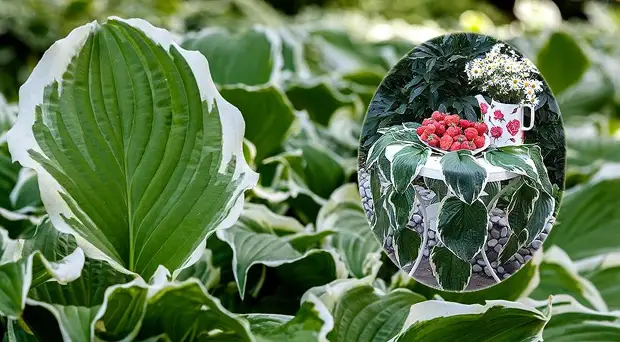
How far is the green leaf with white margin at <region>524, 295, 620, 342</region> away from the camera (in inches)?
30.2

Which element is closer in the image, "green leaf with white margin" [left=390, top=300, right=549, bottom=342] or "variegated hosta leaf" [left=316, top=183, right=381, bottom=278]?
"green leaf with white margin" [left=390, top=300, right=549, bottom=342]

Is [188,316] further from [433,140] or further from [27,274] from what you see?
[433,140]

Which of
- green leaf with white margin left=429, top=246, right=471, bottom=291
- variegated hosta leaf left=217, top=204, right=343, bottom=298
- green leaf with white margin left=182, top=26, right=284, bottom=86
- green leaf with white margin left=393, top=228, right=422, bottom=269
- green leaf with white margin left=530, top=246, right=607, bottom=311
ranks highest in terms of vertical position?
green leaf with white margin left=182, top=26, right=284, bottom=86

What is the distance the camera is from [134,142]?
659mm

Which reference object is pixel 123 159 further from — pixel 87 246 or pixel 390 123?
pixel 390 123

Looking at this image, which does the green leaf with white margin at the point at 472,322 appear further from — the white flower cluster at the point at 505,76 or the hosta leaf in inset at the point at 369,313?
the white flower cluster at the point at 505,76

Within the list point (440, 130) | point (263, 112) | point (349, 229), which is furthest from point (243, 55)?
point (440, 130)

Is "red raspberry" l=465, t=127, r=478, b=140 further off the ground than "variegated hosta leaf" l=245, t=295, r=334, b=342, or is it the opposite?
"red raspberry" l=465, t=127, r=478, b=140

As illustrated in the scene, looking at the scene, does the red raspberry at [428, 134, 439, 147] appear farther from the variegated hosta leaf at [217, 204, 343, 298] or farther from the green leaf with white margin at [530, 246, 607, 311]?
the green leaf with white margin at [530, 246, 607, 311]

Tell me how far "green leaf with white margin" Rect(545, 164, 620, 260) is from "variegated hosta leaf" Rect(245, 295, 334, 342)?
0.58 meters

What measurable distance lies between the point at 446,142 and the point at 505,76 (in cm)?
7

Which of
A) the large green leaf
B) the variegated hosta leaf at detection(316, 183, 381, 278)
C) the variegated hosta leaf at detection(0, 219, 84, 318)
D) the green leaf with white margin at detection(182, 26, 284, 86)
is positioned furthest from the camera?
the large green leaf

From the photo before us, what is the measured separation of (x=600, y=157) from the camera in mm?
1366

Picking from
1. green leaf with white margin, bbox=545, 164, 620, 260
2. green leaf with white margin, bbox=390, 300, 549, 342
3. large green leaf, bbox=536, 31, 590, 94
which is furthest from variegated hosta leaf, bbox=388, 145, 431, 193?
large green leaf, bbox=536, 31, 590, 94
